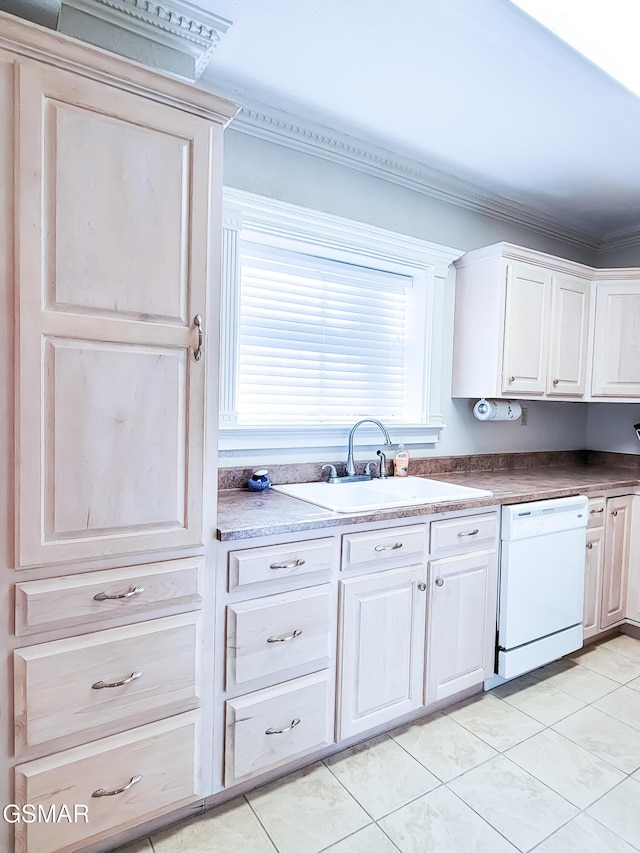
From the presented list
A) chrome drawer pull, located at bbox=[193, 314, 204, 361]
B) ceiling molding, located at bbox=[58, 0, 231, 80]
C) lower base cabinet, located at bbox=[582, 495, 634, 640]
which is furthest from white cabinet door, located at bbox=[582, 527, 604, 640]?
ceiling molding, located at bbox=[58, 0, 231, 80]

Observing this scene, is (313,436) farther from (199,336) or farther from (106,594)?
(106,594)

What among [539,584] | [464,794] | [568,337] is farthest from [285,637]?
[568,337]

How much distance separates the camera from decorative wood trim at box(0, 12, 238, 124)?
1.15 meters

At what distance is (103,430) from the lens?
4.31 ft

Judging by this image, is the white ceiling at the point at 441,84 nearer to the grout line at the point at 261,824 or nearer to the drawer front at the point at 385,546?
the drawer front at the point at 385,546

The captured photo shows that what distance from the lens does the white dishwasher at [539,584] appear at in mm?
2223

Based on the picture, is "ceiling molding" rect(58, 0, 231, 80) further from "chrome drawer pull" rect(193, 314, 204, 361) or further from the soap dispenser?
the soap dispenser

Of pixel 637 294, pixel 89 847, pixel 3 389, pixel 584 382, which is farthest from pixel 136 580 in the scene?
pixel 637 294

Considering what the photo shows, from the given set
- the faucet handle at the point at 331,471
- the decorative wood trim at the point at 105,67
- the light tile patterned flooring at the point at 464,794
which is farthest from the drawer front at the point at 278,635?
the decorative wood trim at the point at 105,67

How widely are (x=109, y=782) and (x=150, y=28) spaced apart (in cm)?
231

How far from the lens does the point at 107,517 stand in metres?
1.33

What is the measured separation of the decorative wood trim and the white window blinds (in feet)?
2.72

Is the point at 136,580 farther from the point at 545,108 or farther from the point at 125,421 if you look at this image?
the point at 545,108

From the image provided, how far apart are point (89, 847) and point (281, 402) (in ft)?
5.68
